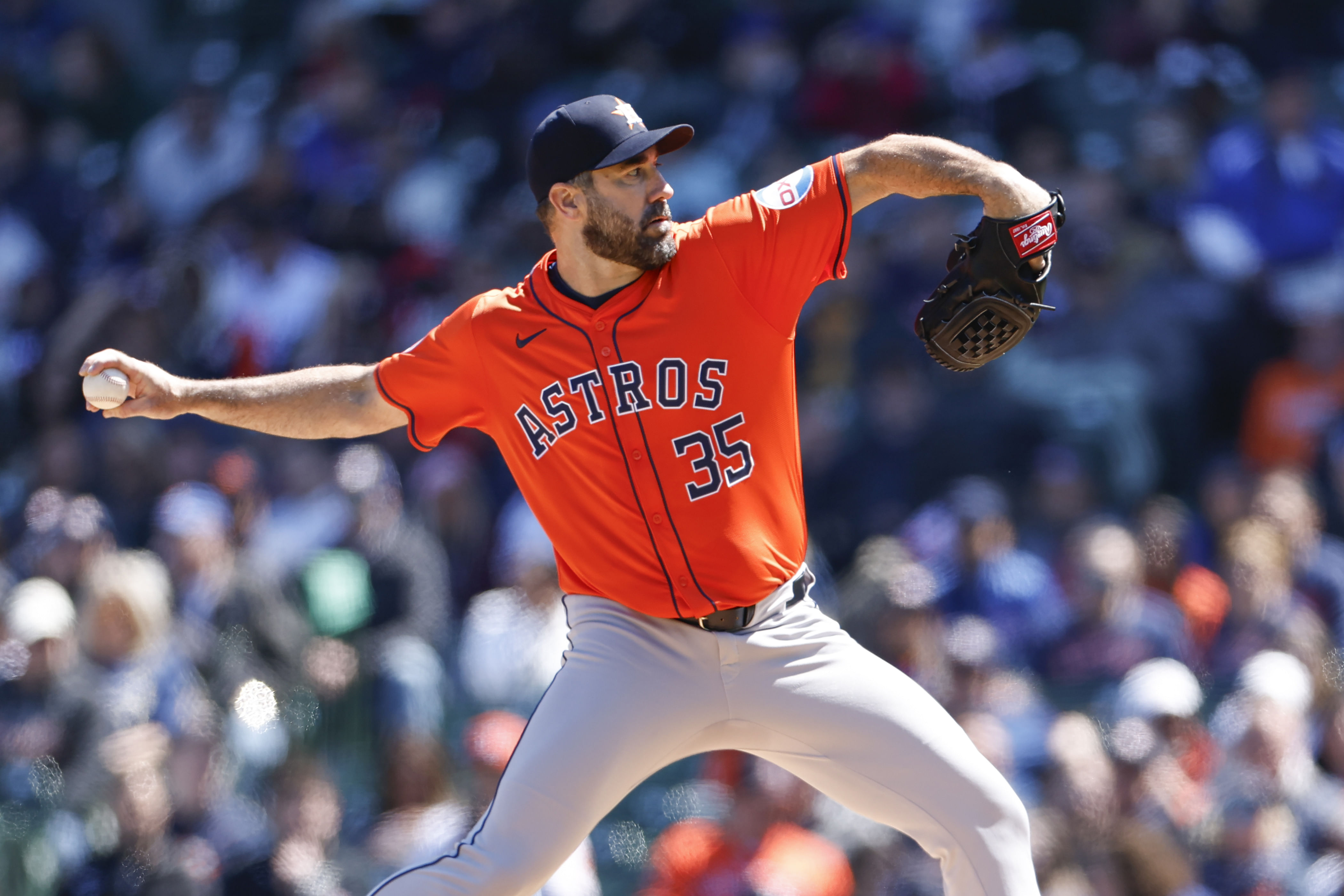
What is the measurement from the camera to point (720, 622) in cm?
366

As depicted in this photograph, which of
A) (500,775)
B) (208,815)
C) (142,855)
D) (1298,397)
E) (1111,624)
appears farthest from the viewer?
(1298,397)

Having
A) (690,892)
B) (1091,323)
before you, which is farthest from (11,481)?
(1091,323)

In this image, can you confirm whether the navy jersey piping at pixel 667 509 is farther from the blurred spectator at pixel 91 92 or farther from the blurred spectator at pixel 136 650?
the blurred spectator at pixel 91 92

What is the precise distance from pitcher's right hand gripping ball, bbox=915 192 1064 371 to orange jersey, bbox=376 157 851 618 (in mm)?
268

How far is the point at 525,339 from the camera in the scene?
A: 3799 millimetres

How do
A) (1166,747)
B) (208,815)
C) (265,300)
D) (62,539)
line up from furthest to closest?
(265,300), (62,539), (208,815), (1166,747)

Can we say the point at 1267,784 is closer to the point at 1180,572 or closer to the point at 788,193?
the point at 1180,572

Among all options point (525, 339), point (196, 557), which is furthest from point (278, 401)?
point (196, 557)

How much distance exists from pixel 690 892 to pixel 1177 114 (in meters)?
5.74

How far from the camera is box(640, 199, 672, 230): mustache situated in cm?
369

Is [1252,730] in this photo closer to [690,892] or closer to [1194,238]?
[690,892]

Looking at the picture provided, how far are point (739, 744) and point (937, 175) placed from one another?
1.41m

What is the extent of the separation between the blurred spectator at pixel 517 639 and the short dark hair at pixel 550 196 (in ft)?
9.28

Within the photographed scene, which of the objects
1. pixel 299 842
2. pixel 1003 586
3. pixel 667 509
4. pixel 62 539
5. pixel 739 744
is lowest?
pixel 1003 586
